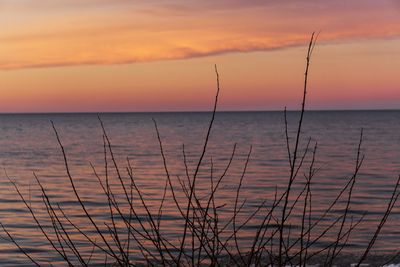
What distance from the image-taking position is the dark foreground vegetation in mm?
3326

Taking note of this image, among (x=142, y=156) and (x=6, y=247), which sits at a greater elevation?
(x=142, y=156)

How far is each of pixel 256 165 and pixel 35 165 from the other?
639 inches

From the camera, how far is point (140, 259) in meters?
15.7

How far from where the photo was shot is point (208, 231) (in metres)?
6.85

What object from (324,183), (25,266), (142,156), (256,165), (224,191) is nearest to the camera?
(25,266)

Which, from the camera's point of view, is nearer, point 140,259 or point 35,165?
point 140,259

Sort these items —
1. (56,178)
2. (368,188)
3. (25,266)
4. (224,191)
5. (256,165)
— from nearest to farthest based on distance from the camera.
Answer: (25,266) < (224,191) < (368,188) < (56,178) < (256,165)

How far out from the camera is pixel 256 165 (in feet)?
159

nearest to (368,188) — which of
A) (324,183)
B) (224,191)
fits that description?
(324,183)

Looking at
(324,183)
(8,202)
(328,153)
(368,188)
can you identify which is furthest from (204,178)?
(328,153)

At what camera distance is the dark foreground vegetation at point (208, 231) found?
131 inches

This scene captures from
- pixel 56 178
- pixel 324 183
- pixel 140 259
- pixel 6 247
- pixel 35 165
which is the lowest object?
pixel 140 259

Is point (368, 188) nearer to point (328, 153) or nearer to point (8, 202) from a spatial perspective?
point (8, 202)

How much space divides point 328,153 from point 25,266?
4909 centimetres
